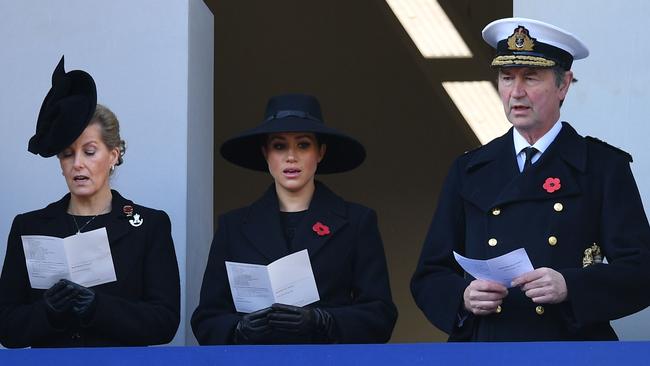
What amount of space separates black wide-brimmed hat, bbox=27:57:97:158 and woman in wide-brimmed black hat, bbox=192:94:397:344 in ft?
1.64

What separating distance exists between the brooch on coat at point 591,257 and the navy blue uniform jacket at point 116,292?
1.28 metres

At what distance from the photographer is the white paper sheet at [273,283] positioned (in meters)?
4.55

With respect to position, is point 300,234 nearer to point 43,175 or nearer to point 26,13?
point 43,175

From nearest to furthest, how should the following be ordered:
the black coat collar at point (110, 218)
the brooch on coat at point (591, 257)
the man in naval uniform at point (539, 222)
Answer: the man in naval uniform at point (539, 222) → the brooch on coat at point (591, 257) → the black coat collar at point (110, 218)

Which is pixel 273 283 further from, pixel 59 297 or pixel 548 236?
pixel 548 236

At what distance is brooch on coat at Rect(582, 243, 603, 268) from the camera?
4398 mm

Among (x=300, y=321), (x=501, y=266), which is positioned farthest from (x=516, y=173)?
(x=300, y=321)

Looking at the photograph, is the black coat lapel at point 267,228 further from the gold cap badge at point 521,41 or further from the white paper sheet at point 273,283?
the gold cap badge at point 521,41

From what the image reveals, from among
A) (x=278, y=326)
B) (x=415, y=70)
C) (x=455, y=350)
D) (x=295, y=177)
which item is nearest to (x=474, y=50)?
(x=415, y=70)

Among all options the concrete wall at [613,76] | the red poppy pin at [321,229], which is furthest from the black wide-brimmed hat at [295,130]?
the concrete wall at [613,76]

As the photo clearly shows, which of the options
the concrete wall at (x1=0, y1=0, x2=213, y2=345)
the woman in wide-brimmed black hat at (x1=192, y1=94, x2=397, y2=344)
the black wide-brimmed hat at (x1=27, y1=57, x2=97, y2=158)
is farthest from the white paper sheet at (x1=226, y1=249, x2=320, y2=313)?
the concrete wall at (x1=0, y1=0, x2=213, y2=345)

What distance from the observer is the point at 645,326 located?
5.25m

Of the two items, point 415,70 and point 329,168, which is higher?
point 415,70

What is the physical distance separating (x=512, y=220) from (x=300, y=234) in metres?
0.73
